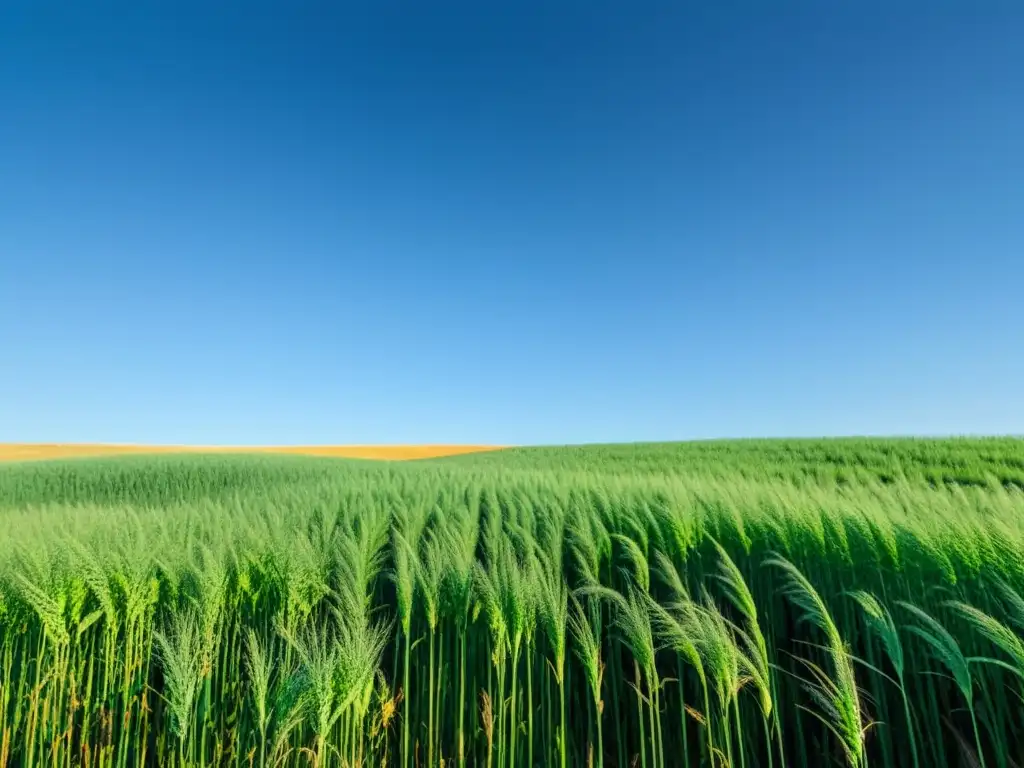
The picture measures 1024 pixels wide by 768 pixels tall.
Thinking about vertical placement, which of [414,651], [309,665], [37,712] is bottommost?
[37,712]

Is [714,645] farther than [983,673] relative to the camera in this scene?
No

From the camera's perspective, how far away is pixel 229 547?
2912 millimetres

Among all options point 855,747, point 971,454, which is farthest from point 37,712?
point 971,454

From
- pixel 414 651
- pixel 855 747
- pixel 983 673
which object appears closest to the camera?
pixel 855 747

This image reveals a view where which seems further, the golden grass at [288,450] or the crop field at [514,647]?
the golden grass at [288,450]

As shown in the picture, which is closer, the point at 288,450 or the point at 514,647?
the point at 514,647

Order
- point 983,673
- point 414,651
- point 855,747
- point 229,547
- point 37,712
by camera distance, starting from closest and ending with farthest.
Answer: point 855,747, point 983,673, point 37,712, point 414,651, point 229,547

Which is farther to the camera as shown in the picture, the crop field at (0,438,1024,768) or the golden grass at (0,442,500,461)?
the golden grass at (0,442,500,461)

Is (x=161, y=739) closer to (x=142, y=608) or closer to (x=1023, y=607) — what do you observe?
(x=142, y=608)

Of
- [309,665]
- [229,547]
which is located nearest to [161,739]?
[229,547]

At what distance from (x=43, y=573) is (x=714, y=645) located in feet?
10.4

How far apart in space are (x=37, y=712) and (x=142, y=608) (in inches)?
26.0

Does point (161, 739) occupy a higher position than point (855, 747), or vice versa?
point (855, 747)

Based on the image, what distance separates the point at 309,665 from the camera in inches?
76.2
